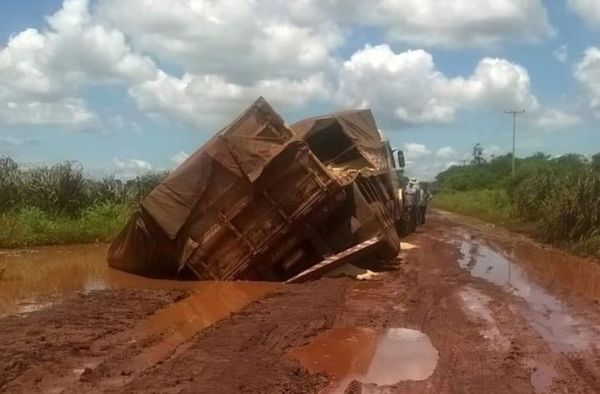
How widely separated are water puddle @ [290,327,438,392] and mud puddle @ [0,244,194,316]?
5.03m

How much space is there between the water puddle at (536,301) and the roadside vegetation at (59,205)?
35.6 ft

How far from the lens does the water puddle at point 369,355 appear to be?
760cm

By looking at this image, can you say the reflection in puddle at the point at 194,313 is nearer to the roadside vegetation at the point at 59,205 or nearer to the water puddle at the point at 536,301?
the water puddle at the point at 536,301

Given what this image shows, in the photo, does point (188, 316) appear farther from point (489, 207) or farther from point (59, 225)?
point (489, 207)

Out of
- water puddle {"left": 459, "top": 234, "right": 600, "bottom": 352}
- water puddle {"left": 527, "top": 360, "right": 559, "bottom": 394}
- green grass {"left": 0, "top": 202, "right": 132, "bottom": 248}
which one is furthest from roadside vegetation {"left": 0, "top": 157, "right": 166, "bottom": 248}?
water puddle {"left": 527, "top": 360, "right": 559, "bottom": 394}

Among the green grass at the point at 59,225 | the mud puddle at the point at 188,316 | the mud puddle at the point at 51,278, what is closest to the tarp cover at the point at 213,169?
the mud puddle at the point at 51,278

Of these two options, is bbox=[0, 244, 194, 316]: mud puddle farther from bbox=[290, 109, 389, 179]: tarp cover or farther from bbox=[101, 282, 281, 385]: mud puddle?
bbox=[290, 109, 389, 179]: tarp cover

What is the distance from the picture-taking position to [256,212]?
14.2 metres

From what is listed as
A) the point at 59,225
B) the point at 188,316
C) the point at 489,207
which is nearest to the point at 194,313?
the point at 188,316

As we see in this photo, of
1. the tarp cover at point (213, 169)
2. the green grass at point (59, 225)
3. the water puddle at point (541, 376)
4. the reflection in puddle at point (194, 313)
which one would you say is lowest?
the reflection in puddle at point (194, 313)

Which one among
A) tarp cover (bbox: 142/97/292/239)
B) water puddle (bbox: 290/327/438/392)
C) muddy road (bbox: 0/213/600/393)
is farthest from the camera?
tarp cover (bbox: 142/97/292/239)

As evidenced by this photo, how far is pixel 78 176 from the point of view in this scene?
24672mm

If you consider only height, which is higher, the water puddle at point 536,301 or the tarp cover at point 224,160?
the tarp cover at point 224,160

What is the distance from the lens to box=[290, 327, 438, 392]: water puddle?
760cm
